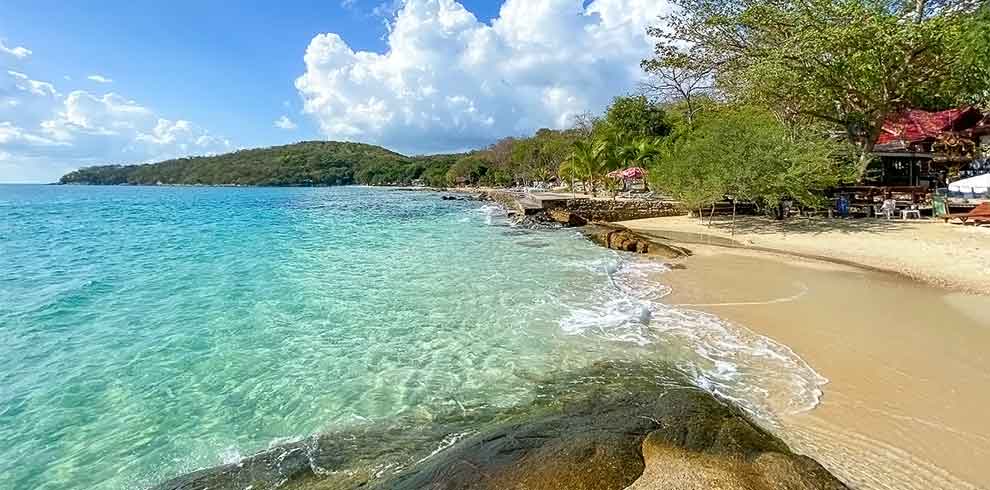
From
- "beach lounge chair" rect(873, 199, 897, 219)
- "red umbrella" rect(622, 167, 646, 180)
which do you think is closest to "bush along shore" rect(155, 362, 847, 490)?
"beach lounge chair" rect(873, 199, 897, 219)

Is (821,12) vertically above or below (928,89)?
above

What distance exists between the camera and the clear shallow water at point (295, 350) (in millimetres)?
5621

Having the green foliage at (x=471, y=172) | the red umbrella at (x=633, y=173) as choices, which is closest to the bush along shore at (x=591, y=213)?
the red umbrella at (x=633, y=173)

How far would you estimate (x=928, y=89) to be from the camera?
73.7ft

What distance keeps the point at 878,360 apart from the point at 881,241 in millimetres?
11648

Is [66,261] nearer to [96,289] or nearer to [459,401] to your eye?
[96,289]

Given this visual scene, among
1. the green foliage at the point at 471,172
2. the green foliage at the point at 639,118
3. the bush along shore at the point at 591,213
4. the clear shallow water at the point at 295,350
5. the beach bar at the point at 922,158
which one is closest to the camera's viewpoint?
the clear shallow water at the point at 295,350

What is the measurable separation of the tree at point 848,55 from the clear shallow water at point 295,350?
13.4 metres

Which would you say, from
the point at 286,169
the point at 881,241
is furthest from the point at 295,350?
the point at 286,169

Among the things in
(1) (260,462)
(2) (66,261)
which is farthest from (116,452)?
(2) (66,261)

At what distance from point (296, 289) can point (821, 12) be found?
23902 millimetres

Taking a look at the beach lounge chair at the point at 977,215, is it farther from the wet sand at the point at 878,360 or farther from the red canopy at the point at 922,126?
the red canopy at the point at 922,126

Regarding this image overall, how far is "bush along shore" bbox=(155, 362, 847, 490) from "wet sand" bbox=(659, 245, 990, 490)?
3.33 feet

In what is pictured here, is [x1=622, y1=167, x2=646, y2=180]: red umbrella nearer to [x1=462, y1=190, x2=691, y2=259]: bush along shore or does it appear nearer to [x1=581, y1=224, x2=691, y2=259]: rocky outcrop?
[x1=462, y1=190, x2=691, y2=259]: bush along shore
